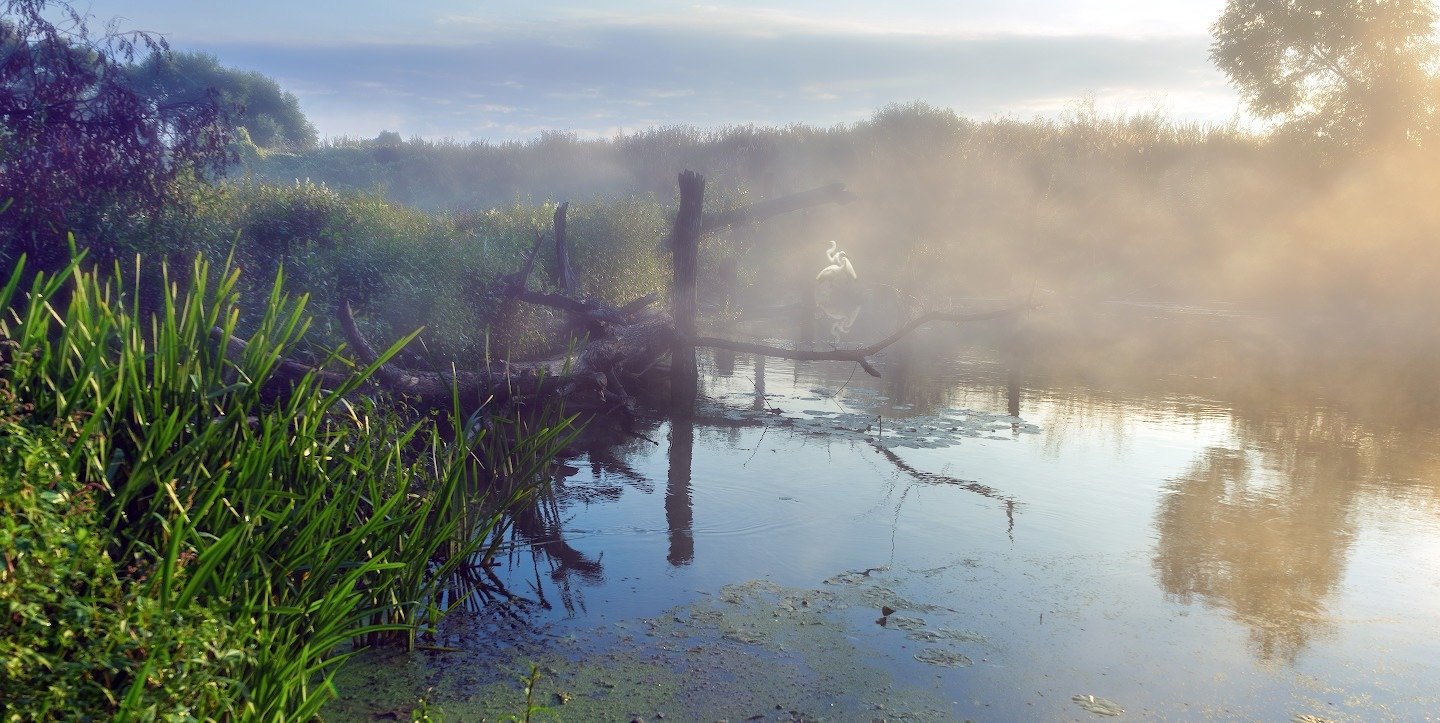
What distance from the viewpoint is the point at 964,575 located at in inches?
229

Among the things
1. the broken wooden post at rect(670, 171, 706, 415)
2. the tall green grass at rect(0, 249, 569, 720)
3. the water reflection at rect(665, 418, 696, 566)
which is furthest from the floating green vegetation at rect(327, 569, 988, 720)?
the broken wooden post at rect(670, 171, 706, 415)

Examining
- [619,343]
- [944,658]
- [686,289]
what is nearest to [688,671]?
[944,658]

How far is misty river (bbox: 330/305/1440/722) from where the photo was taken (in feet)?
14.1

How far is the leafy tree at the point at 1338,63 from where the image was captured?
89.5 feet

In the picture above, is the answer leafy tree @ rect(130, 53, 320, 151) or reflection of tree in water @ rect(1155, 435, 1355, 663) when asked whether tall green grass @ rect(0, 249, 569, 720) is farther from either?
leafy tree @ rect(130, 53, 320, 151)

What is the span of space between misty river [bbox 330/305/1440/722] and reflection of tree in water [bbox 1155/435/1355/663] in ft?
0.09

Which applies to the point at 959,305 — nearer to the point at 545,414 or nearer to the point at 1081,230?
the point at 1081,230

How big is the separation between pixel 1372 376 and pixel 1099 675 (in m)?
13.2

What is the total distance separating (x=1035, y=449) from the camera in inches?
370

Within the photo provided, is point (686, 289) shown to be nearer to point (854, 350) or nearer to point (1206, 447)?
point (854, 350)

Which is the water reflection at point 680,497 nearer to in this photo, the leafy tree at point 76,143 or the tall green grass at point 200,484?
the tall green grass at point 200,484

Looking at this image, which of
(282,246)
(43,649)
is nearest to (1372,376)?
(282,246)

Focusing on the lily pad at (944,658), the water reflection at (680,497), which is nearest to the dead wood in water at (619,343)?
the water reflection at (680,497)

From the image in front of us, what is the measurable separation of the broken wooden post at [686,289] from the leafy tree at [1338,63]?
23353mm
